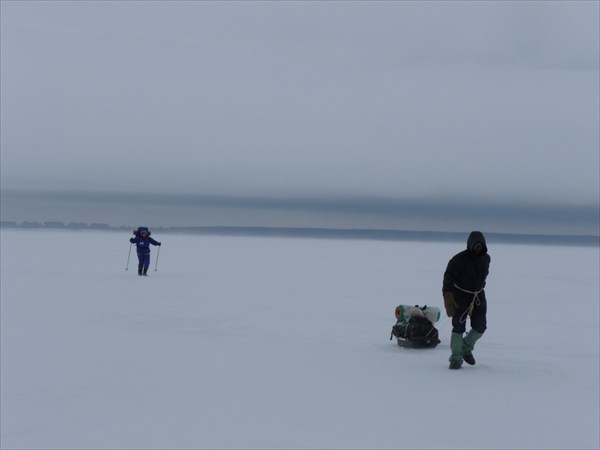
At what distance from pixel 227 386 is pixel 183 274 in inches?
595

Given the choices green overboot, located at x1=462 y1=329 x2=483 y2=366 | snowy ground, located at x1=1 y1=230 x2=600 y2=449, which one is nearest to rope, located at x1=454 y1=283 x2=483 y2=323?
green overboot, located at x1=462 y1=329 x2=483 y2=366

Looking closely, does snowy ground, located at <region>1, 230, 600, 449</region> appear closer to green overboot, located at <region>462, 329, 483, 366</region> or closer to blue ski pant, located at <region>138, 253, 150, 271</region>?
green overboot, located at <region>462, 329, 483, 366</region>

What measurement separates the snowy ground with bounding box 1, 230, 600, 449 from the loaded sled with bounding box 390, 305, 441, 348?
0.19 m

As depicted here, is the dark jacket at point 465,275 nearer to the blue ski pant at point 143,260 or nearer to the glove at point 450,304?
the glove at point 450,304

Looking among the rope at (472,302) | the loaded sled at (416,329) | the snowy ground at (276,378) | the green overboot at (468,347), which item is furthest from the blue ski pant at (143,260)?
the rope at (472,302)

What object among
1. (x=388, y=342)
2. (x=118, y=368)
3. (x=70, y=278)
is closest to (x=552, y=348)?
(x=388, y=342)

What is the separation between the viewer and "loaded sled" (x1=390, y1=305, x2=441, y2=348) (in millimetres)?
9036

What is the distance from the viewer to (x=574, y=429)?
544 centimetres

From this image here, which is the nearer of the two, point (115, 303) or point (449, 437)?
point (449, 437)

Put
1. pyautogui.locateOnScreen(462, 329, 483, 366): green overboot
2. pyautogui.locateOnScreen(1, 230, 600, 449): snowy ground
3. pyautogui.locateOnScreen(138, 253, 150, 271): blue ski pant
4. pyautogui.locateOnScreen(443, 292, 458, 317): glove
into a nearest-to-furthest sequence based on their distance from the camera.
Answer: pyautogui.locateOnScreen(1, 230, 600, 449): snowy ground < pyautogui.locateOnScreen(443, 292, 458, 317): glove < pyautogui.locateOnScreen(462, 329, 483, 366): green overboot < pyautogui.locateOnScreen(138, 253, 150, 271): blue ski pant

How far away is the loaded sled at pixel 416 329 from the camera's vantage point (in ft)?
29.6

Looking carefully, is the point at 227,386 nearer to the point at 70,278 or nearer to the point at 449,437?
the point at 449,437

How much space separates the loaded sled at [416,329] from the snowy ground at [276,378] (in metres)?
0.19

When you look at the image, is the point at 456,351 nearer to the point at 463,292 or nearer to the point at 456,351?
the point at 456,351
